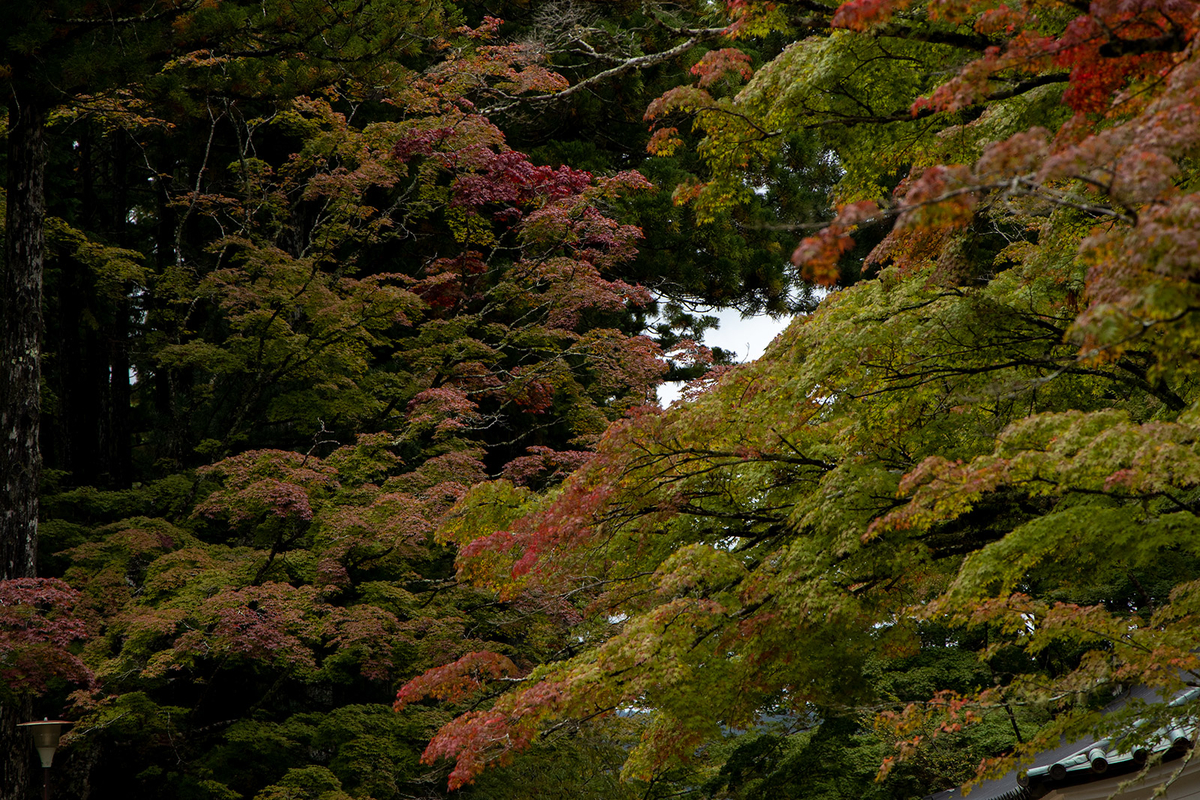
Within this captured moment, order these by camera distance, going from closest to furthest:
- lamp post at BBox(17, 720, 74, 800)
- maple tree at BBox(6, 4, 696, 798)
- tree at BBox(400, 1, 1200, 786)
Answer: tree at BBox(400, 1, 1200, 786), lamp post at BBox(17, 720, 74, 800), maple tree at BBox(6, 4, 696, 798)

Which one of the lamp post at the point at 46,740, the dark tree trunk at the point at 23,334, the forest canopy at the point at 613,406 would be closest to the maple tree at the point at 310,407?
the forest canopy at the point at 613,406

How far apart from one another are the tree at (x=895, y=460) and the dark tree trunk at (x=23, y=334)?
14.7 feet

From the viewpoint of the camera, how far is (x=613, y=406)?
1330 cm

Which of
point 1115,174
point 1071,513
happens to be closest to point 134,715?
point 1071,513

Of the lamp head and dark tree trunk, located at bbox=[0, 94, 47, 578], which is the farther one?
dark tree trunk, located at bbox=[0, 94, 47, 578]

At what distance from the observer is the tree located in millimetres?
4547

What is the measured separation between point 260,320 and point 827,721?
788cm

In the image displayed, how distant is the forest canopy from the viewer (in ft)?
15.4

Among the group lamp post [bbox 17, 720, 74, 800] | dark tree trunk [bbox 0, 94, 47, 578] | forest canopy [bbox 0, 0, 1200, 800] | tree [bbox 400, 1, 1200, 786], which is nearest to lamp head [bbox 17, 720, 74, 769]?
lamp post [bbox 17, 720, 74, 800]

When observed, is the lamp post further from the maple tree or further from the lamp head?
the maple tree

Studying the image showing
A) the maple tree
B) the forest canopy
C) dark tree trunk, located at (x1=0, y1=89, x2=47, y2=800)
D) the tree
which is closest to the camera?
the tree

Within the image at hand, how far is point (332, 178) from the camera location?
12.7 m

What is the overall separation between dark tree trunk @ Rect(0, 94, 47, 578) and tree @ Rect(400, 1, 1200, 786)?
14.7ft

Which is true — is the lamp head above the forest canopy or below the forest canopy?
below
